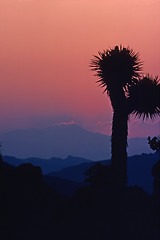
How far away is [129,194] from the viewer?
28.5 meters

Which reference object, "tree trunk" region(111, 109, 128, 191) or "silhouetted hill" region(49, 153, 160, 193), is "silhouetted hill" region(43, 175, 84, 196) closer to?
"tree trunk" region(111, 109, 128, 191)


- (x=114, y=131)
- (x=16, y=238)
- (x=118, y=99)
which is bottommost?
(x=16, y=238)

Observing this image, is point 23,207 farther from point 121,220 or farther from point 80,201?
point 121,220

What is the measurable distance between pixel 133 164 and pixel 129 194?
7459 cm

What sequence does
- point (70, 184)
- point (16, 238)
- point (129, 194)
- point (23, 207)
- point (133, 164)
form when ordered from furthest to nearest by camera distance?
point (133, 164) → point (70, 184) → point (129, 194) → point (23, 207) → point (16, 238)

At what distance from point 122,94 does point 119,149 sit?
314 cm

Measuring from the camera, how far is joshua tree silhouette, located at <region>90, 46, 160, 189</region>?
22.8 metres

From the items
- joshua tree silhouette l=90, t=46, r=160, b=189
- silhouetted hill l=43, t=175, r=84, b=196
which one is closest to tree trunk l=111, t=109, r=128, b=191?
joshua tree silhouette l=90, t=46, r=160, b=189

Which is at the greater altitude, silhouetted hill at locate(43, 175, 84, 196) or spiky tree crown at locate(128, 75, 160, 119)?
spiky tree crown at locate(128, 75, 160, 119)

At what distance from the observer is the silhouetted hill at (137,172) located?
93.1 m

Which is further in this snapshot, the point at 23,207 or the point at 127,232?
the point at 23,207

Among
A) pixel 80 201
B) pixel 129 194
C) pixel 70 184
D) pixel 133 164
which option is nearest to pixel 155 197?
pixel 129 194

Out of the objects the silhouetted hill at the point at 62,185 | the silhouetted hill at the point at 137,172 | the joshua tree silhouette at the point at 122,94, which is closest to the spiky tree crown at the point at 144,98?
the joshua tree silhouette at the point at 122,94

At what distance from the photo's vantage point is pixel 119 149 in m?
22.7
